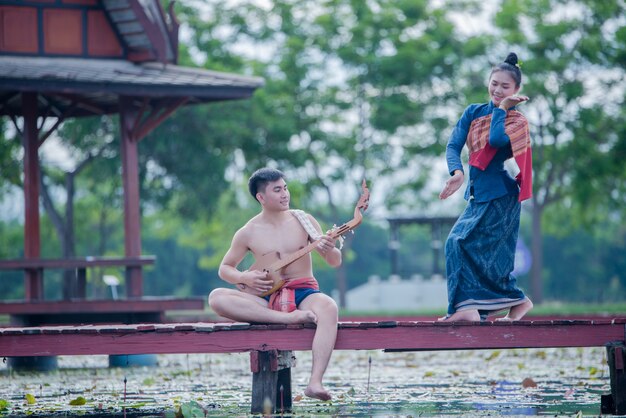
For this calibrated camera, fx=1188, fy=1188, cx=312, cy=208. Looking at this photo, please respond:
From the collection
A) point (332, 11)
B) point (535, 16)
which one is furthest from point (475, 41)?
point (332, 11)

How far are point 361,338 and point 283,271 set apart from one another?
671mm

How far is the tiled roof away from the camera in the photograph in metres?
14.6

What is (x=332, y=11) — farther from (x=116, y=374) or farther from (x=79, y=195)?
(x=116, y=374)

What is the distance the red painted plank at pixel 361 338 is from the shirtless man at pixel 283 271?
0.44 ft

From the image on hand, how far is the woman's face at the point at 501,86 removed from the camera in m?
7.59

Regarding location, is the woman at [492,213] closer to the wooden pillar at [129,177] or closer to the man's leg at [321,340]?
the man's leg at [321,340]

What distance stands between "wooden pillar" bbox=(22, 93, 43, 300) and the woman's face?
9098mm

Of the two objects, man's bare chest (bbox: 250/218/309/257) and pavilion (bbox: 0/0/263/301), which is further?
pavilion (bbox: 0/0/263/301)

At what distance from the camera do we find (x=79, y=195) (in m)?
43.1

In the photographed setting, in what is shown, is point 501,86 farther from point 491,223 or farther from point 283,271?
point 283,271

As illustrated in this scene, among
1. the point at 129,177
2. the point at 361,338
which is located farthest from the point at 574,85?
the point at 361,338

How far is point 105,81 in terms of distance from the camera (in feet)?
48.5

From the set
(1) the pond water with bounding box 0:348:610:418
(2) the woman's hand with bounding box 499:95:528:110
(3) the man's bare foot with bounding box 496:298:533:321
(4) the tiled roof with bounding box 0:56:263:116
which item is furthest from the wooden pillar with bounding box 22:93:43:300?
(2) the woman's hand with bounding box 499:95:528:110

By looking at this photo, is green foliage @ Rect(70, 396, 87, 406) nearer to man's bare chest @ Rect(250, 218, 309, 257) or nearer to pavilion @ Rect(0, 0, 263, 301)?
man's bare chest @ Rect(250, 218, 309, 257)
